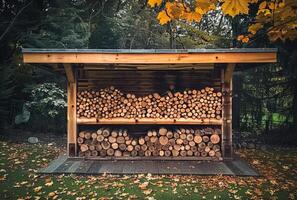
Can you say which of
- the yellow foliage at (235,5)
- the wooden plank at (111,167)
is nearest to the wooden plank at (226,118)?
the wooden plank at (111,167)

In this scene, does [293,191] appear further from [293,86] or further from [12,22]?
[12,22]

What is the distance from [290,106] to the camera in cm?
1090

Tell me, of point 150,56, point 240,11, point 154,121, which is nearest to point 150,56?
point 150,56

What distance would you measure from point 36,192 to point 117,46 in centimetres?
927

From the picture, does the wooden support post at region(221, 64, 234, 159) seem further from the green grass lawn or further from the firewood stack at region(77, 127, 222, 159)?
the green grass lawn

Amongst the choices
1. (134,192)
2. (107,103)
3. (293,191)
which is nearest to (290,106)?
(293,191)

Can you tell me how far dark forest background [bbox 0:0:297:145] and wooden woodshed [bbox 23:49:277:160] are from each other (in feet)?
9.45

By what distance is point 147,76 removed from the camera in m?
7.88

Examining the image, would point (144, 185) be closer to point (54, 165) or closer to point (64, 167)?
point (64, 167)

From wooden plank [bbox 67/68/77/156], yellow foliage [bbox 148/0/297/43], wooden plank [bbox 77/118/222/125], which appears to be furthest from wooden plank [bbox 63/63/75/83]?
yellow foliage [bbox 148/0/297/43]

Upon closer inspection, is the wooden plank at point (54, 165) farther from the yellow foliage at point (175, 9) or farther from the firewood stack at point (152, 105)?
the yellow foliage at point (175, 9)

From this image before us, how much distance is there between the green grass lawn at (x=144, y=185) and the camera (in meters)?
5.16

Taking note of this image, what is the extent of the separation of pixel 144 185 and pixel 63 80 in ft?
23.5

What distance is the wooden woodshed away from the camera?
656 centimetres
